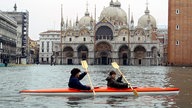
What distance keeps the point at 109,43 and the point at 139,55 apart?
10248 mm

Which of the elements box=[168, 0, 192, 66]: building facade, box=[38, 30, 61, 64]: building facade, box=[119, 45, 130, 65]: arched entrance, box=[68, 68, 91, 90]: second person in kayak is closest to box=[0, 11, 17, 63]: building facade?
box=[119, 45, 130, 65]: arched entrance

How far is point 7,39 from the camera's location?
4481 inches

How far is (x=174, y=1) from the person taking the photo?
9975 cm

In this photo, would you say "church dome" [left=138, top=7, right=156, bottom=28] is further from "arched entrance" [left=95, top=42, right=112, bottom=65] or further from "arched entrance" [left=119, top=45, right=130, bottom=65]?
"arched entrance" [left=95, top=42, right=112, bottom=65]

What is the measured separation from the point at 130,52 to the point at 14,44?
35704mm

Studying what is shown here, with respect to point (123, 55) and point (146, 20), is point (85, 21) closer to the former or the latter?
point (146, 20)

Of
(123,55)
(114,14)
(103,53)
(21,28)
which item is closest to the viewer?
(123,55)

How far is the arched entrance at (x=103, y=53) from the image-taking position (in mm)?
141975

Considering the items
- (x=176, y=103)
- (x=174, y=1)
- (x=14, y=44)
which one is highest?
(x=174, y=1)

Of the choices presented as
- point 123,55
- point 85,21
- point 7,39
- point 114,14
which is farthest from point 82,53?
point 7,39

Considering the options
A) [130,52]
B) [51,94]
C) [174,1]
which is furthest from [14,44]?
[51,94]

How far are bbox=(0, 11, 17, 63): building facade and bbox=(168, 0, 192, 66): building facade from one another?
128 ft

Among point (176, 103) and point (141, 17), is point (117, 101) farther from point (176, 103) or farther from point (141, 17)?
point (141, 17)

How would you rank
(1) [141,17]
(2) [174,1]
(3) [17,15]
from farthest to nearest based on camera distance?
(1) [141,17] → (3) [17,15] → (2) [174,1]
